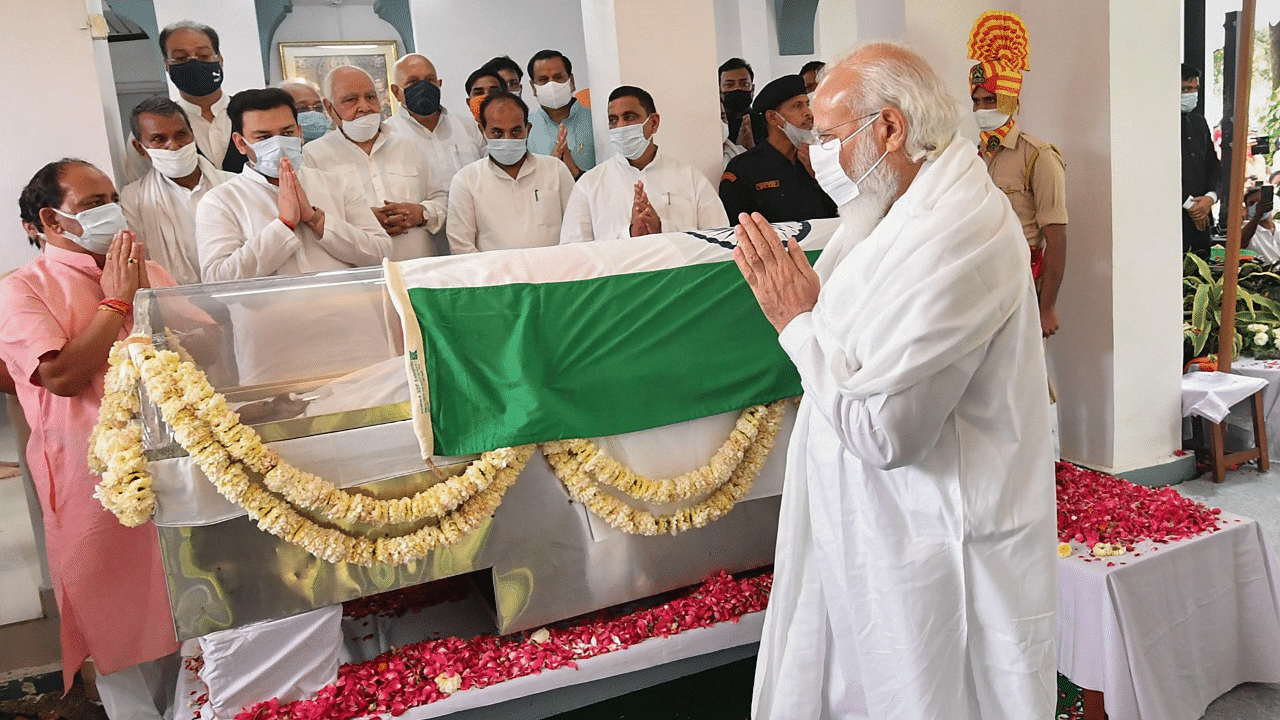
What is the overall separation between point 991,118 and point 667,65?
5.36 feet

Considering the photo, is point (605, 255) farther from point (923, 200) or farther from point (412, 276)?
point (923, 200)

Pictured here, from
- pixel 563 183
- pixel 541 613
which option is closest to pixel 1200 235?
pixel 563 183

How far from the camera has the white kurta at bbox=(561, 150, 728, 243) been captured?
13.8ft

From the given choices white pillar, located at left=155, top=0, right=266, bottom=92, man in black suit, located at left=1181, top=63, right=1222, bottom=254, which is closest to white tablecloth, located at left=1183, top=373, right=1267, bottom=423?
man in black suit, located at left=1181, top=63, right=1222, bottom=254

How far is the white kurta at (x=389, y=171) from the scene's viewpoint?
13.7ft

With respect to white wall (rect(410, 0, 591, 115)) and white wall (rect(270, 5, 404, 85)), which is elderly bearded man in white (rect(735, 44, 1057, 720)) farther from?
white wall (rect(270, 5, 404, 85))

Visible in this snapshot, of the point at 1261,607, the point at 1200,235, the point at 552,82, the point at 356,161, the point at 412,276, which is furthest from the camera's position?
the point at 1200,235

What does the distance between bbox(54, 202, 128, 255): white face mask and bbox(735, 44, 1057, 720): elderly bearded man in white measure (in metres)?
2.22

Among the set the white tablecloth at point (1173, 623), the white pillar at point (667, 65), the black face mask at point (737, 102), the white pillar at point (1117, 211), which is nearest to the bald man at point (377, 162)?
the white pillar at point (667, 65)

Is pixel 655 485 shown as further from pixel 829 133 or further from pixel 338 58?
pixel 338 58

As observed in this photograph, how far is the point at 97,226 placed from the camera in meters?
3.04

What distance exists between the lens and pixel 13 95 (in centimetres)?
337

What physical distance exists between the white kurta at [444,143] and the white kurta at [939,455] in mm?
3541

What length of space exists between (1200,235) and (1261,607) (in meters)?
4.25
